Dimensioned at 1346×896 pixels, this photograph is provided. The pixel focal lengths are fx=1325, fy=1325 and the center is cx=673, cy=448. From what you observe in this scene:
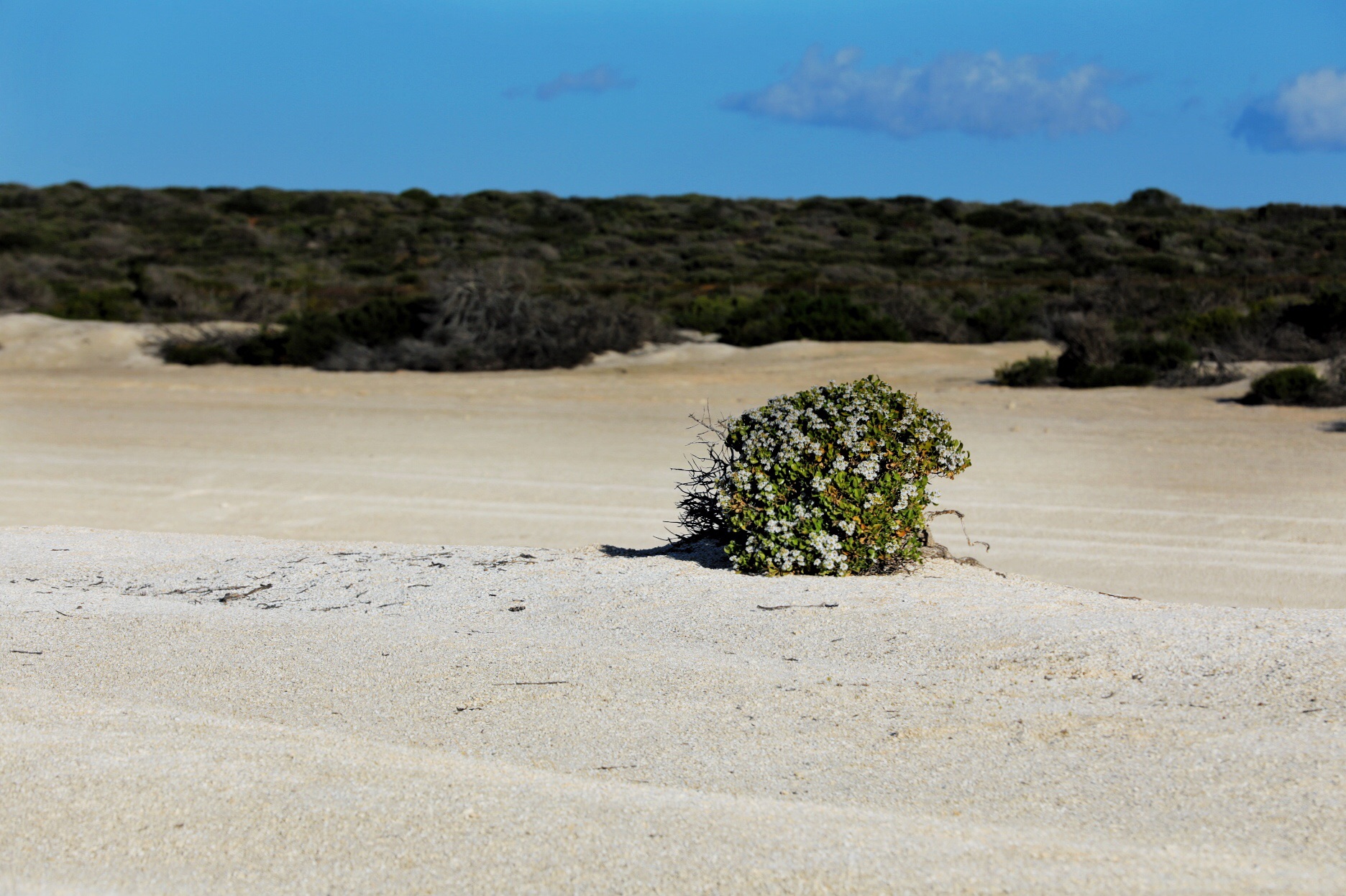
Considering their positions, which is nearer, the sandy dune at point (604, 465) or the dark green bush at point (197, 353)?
the sandy dune at point (604, 465)

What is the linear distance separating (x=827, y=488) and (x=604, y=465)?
23.6ft

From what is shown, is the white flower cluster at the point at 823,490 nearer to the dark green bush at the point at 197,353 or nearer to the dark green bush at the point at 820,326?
the dark green bush at the point at 820,326

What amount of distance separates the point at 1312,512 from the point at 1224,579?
2726 millimetres

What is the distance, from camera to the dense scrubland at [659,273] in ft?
79.4

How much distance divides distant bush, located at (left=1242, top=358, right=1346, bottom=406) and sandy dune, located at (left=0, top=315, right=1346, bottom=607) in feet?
1.38

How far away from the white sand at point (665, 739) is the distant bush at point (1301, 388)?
11.8 m

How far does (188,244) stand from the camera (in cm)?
6078

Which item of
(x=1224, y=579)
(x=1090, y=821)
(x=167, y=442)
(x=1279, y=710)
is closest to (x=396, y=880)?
(x=1090, y=821)

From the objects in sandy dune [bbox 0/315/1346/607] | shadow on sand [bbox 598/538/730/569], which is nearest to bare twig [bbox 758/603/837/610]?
shadow on sand [bbox 598/538/730/569]

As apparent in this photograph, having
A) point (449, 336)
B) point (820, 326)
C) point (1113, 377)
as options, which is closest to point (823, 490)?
point (1113, 377)

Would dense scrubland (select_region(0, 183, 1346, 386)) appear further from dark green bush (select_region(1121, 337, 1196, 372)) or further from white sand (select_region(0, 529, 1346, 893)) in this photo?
white sand (select_region(0, 529, 1346, 893))

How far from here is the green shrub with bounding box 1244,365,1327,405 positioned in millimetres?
16766

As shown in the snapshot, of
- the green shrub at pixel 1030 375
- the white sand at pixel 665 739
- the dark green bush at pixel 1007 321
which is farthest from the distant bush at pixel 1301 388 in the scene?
the white sand at pixel 665 739

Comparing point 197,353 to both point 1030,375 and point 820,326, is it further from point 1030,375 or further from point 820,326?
point 1030,375
